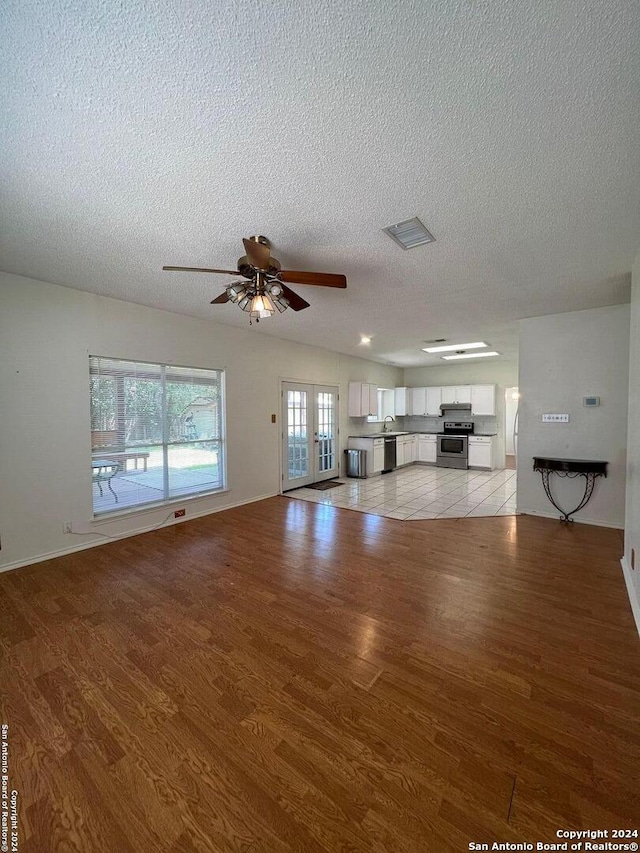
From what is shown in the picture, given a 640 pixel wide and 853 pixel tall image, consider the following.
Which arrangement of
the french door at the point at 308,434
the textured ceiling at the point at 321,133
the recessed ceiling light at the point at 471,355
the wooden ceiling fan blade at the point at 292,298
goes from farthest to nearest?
the recessed ceiling light at the point at 471,355, the french door at the point at 308,434, the wooden ceiling fan blade at the point at 292,298, the textured ceiling at the point at 321,133

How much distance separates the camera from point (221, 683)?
5.85 feet

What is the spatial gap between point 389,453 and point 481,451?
7.27ft

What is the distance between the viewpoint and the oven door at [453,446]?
8.12 m

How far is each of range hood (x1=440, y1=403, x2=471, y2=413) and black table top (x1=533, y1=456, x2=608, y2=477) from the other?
14.0ft

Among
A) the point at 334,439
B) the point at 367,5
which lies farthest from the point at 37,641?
the point at 334,439

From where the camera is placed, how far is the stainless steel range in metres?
8.14

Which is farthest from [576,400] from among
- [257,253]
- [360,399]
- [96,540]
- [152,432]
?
[96,540]

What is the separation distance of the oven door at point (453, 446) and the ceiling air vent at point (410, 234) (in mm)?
6451

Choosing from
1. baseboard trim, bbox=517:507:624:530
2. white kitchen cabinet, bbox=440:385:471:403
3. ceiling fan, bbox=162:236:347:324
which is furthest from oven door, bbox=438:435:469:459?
ceiling fan, bbox=162:236:347:324

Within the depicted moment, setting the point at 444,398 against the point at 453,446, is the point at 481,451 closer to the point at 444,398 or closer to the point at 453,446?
the point at 453,446

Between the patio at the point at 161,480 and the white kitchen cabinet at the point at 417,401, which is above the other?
the white kitchen cabinet at the point at 417,401

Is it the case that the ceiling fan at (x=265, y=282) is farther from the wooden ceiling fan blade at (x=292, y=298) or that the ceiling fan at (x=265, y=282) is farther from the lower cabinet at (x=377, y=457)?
the lower cabinet at (x=377, y=457)

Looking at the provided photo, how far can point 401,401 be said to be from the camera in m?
9.38

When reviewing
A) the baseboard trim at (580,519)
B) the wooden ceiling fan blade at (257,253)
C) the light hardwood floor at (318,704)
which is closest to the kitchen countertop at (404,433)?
the baseboard trim at (580,519)
